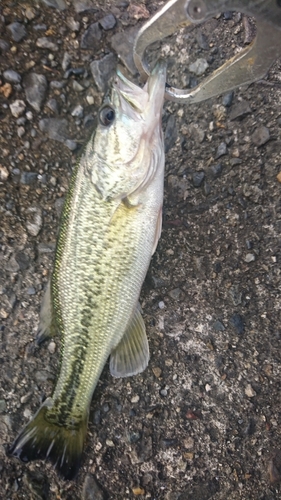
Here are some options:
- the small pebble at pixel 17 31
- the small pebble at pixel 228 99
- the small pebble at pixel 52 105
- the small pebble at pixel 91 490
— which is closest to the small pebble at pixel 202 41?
the small pebble at pixel 228 99

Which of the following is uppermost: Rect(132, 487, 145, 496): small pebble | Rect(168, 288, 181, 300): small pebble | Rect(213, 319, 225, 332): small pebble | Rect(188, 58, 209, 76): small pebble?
Rect(188, 58, 209, 76): small pebble

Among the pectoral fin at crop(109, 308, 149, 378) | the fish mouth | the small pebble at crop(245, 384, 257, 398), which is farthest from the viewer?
the small pebble at crop(245, 384, 257, 398)

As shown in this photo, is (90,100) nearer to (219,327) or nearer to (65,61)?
(65,61)

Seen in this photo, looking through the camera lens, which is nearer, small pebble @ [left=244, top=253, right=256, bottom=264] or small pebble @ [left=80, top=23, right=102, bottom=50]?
small pebble @ [left=244, top=253, right=256, bottom=264]

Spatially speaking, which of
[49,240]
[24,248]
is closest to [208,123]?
[49,240]

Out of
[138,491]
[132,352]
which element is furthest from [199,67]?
[138,491]

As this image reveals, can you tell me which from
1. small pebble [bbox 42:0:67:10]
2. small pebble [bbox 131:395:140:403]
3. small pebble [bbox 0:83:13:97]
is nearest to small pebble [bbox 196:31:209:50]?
small pebble [bbox 42:0:67:10]

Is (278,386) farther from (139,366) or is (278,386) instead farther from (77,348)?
(77,348)

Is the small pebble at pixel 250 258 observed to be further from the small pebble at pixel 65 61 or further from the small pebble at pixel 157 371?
the small pebble at pixel 65 61

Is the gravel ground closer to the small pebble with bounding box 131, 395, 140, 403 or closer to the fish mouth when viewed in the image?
the small pebble with bounding box 131, 395, 140, 403
